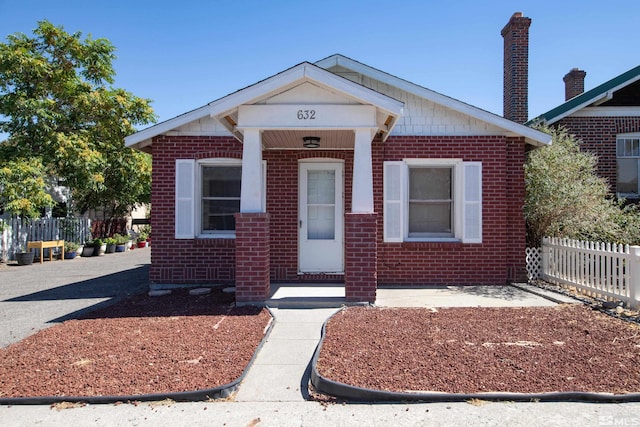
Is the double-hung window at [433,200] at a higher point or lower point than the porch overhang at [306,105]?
lower

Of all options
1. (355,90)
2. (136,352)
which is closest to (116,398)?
(136,352)

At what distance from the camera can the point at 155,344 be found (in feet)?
16.6

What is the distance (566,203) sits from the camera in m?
8.92

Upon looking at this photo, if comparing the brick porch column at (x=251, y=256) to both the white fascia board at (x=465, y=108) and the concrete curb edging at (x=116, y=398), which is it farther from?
the white fascia board at (x=465, y=108)

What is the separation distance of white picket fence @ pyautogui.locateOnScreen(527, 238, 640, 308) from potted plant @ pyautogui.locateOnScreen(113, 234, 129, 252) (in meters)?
18.1

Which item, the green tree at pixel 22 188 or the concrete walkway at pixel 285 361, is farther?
the green tree at pixel 22 188

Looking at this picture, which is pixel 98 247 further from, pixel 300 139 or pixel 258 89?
pixel 258 89

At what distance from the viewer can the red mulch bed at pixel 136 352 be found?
3.95 metres

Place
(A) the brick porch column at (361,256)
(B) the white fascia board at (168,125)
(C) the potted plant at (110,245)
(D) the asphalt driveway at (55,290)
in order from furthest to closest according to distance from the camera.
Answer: (C) the potted plant at (110,245) → (B) the white fascia board at (168,125) → (A) the brick porch column at (361,256) → (D) the asphalt driveway at (55,290)

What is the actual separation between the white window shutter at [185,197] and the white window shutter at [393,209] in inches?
153

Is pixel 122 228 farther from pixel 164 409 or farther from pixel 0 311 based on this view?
pixel 164 409

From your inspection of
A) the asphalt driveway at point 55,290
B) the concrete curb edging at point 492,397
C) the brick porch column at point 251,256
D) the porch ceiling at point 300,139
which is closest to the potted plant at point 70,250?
the asphalt driveway at point 55,290

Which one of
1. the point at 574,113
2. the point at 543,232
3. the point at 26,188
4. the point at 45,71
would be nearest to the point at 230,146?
the point at 543,232

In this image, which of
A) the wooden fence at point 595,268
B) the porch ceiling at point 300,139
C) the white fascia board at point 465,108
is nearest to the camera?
the wooden fence at point 595,268
